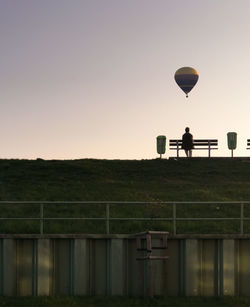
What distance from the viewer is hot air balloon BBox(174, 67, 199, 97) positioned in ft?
214

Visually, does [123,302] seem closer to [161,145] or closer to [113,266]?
[113,266]

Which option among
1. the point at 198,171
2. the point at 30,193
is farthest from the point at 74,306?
the point at 198,171

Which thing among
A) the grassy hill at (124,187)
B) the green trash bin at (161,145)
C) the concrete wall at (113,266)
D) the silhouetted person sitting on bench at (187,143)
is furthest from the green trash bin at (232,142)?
the concrete wall at (113,266)

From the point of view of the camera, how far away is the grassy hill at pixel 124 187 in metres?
27.0

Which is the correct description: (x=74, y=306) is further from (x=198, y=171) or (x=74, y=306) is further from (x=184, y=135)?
(x=184, y=135)

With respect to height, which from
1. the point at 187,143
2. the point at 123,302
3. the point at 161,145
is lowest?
the point at 123,302

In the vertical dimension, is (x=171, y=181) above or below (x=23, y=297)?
above

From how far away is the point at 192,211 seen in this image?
1206 inches

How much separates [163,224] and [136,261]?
2595mm

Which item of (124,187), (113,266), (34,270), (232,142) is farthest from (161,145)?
(34,270)

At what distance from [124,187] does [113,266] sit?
47.4 feet

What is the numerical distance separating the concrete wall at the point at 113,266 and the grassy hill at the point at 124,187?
64.9 inches

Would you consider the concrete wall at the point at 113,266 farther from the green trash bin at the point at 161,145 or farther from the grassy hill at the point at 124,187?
the green trash bin at the point at 161,145

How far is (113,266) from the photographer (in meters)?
23.9
